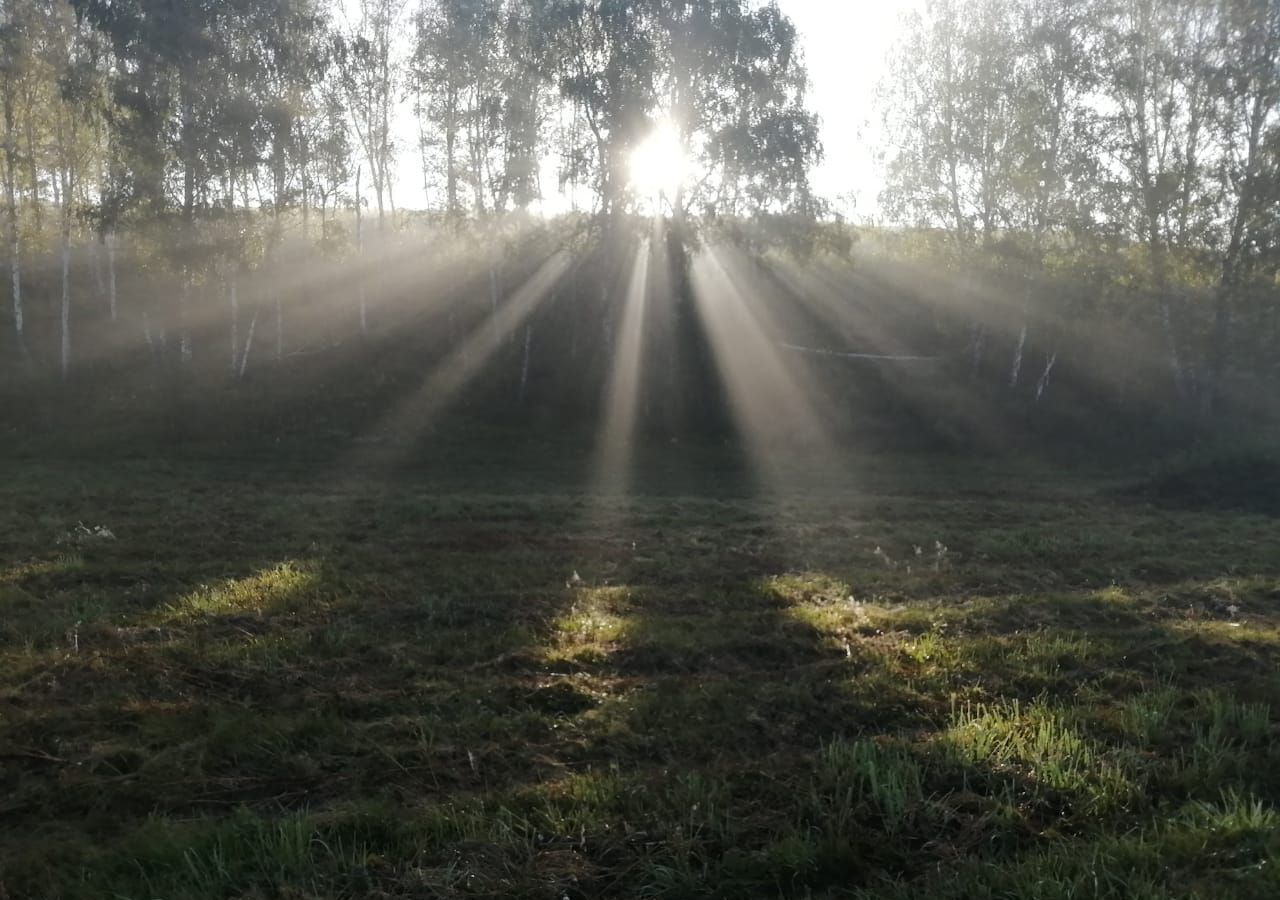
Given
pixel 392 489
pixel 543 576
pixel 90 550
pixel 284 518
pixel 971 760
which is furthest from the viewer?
pixel 392 489

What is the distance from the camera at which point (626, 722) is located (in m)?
5.79

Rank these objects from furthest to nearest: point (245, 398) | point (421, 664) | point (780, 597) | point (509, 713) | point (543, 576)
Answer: point (245, 398), point (543, 576), point (780, 597), point (421, 664), point (509, 713)

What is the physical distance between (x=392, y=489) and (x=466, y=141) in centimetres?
1942

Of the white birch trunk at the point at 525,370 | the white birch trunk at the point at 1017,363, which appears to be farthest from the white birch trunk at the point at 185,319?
the white birch trunk at the point at 1017,363

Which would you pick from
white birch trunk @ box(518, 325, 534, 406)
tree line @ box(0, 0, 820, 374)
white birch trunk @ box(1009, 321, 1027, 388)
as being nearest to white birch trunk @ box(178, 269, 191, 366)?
tree line @ box(0, 0, 820, 374)

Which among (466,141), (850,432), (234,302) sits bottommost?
(850,432)

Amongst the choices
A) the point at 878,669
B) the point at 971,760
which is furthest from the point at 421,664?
the point at 971,760

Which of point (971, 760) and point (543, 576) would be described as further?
point (543, 576)

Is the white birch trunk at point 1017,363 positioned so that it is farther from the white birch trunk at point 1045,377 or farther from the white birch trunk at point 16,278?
the white birch trunk at point 16,278

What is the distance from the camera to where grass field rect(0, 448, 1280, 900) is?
4066mm

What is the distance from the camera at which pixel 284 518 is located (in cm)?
1448

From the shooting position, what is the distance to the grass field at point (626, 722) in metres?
4.07

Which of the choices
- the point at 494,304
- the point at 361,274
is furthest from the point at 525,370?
the point at 361,274

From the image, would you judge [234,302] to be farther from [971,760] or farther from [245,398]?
[971,760]
